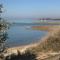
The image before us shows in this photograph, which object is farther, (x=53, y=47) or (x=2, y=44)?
(x=53, y=47)

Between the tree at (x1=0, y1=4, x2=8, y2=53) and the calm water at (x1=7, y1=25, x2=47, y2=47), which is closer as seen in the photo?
the tree at (x1=0, y1=4, x2=8, y2=53)

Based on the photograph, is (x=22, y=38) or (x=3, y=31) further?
(x=22, y=38)

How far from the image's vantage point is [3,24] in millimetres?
11148

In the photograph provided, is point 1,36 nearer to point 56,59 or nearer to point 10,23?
point 10,23

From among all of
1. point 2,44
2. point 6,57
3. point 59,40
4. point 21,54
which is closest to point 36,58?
point 21,54

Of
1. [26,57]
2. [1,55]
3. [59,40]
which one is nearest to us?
[1,55]

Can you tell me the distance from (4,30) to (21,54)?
298 cm

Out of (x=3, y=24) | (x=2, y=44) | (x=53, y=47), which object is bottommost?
(x=53, y=47)

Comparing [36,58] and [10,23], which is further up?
[10,23]

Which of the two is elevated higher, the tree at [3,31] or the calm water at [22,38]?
the tree at [3,31]

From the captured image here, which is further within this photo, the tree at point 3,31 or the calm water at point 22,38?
the calm water at point 22,38

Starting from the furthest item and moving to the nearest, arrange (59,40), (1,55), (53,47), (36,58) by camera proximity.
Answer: (59,40)
(53,47)
(36,58)
(1,55)

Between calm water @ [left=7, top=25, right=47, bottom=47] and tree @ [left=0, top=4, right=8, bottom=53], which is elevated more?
tree @ [left=0, top=4, right=8, bottom=53]

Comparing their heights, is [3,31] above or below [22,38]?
above
